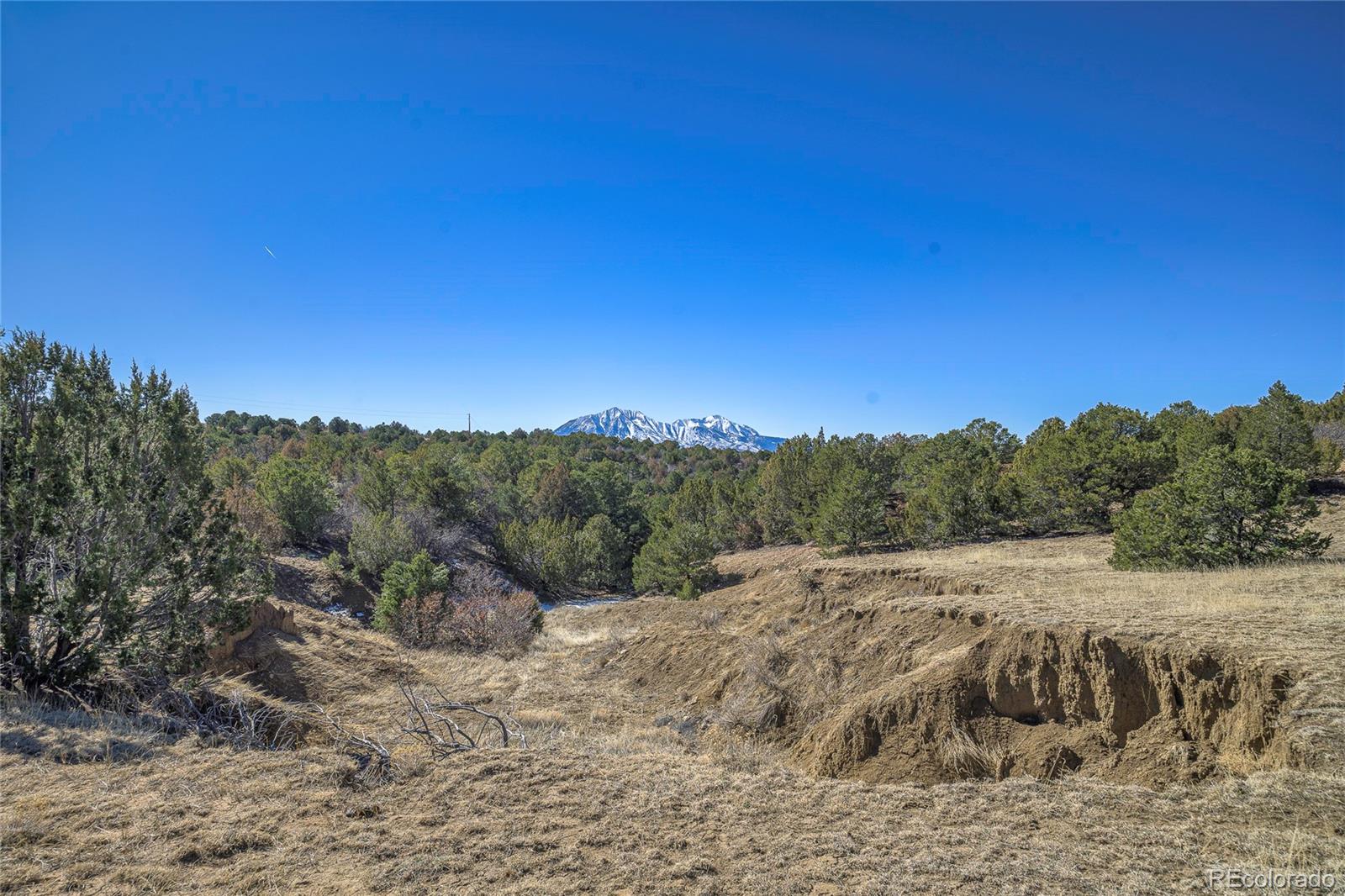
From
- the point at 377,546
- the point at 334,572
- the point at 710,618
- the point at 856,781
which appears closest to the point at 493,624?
the point at 710,618

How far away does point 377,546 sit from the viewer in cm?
3034

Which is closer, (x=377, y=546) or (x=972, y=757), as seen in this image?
(x=972, y=757)

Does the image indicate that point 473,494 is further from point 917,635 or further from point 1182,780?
point 1182,780

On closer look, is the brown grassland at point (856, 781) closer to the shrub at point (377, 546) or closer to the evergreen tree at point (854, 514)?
the evergreen tree at point (854, 514)

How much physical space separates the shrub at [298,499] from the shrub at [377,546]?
3.82m

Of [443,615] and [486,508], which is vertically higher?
[486,508]

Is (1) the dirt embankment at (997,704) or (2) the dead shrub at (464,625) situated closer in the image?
(1) the dirt embankment at (997,704)

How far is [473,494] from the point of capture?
155ft

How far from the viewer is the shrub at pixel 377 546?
30.3m

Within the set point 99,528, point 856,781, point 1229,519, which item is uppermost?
point 99,528

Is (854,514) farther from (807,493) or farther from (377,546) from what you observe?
(377,546)

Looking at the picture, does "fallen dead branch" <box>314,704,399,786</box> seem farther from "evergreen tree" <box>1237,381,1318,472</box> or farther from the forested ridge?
"evergreen tree" <box>1237,381,1318,472</box>

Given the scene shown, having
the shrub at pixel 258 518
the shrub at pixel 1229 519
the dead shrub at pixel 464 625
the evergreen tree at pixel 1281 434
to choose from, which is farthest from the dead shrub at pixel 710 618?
the evergreen tree at pixel 1281 434

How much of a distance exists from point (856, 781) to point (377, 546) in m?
29.6
